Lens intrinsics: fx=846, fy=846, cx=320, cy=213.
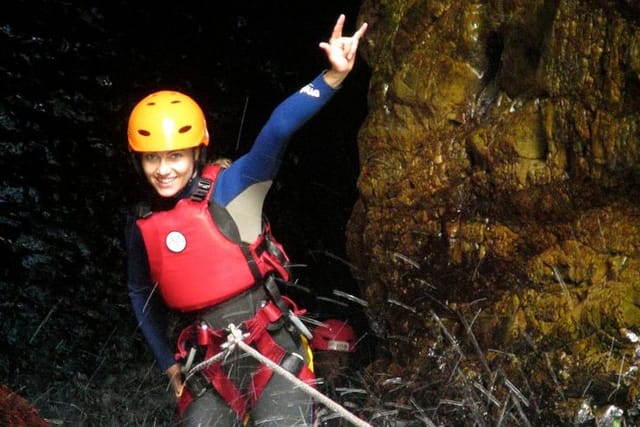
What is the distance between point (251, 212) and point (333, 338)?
1044 millimetres

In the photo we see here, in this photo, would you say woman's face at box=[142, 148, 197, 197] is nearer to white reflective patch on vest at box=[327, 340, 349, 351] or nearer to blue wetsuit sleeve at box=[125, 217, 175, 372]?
blue wetsuit sleeve at box=[125, 217, 175, 372]

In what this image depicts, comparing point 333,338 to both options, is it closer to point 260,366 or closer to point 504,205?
point 260,366

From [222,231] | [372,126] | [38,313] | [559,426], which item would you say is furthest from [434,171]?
[38,313]

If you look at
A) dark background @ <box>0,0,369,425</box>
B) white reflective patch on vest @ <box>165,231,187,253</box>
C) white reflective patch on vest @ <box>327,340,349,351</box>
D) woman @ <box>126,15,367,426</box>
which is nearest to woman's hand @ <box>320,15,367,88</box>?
woman @ <box>126,15,367,426</box>

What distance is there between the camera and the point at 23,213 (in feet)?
21.8

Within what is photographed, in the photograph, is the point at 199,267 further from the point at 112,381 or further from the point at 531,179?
the point at 112,381

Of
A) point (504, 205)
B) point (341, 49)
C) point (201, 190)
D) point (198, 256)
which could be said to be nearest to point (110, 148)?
point (201, 190)

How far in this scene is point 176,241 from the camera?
3934mm

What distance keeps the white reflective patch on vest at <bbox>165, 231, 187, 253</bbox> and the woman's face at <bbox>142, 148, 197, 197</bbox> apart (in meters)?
0.20

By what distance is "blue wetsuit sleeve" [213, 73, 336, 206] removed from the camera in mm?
3686

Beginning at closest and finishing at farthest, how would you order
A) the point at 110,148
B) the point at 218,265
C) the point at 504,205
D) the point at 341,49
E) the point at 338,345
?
the point at 341,49, the point at 504,205, the point at 218,265, the point at 338,345, the point at 110,148

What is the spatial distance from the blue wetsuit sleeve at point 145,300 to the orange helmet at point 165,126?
1.37 ft

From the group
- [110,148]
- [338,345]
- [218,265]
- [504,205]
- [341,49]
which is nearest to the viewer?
[341,49]

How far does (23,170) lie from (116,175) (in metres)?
0.72
